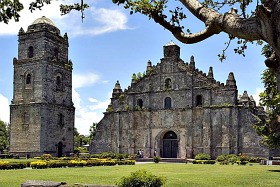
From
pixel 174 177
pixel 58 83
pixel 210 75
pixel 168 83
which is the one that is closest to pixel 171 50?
pixel 168 83

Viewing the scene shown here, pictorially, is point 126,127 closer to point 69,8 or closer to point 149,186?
point 149,186

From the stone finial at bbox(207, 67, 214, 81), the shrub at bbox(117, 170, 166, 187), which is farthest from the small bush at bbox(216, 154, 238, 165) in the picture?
the shrub at bbox(117, 170, 166, 187)

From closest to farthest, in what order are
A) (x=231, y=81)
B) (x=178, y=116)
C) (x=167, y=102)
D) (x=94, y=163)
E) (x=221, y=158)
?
(x=94, y=163) < (x=221, y=158) < (x=231, y=81) < (x=178, y=116) < (x=167, y=102)

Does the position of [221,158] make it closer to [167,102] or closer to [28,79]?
[167,102]

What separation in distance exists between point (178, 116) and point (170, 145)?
11.3 feet

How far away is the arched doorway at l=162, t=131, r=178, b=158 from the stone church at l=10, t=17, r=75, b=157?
42.1ft

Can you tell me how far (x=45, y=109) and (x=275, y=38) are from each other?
44.0 meters

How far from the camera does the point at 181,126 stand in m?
44.7

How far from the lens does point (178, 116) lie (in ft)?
147

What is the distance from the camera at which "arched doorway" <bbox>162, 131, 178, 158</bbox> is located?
4528 centimetres

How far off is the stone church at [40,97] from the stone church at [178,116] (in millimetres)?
5148

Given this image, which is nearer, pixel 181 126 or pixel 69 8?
pixel 69 8

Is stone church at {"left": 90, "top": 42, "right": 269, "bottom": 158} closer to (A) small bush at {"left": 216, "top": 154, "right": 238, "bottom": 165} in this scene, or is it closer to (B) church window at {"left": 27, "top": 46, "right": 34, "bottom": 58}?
(A) small bush at {"left": 216, "top": 154, "right": 238, "bottom": 165}

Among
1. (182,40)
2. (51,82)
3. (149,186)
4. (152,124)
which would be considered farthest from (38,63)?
(182,40)
